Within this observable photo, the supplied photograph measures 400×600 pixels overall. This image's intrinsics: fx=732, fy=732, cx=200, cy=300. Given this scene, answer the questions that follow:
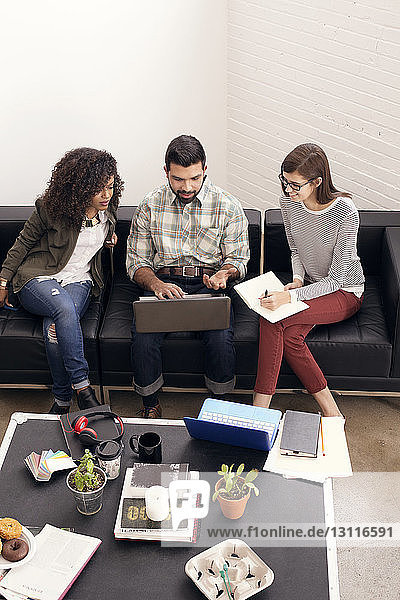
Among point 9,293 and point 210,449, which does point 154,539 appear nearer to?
point 210,449

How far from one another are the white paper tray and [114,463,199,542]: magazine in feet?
0.33

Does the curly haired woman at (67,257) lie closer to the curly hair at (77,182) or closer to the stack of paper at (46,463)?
the curly hair at (77,182)

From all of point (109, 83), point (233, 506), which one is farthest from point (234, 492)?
point (109, 83)

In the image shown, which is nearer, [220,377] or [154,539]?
[154,539]

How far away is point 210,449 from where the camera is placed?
2.30 meters

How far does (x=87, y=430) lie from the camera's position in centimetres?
231

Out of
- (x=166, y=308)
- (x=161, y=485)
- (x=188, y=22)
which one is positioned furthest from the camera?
(x=188, y=22)

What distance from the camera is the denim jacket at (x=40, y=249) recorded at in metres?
3.01

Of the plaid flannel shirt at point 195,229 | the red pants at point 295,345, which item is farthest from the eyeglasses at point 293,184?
the red pants at point 295,345

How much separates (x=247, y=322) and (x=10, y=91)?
5.40 feet

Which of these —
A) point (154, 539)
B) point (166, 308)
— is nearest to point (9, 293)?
point (166, 308)

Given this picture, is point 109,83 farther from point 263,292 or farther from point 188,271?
point 263,292

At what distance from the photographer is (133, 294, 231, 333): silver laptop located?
273 cm

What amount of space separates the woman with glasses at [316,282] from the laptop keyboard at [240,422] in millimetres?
618
